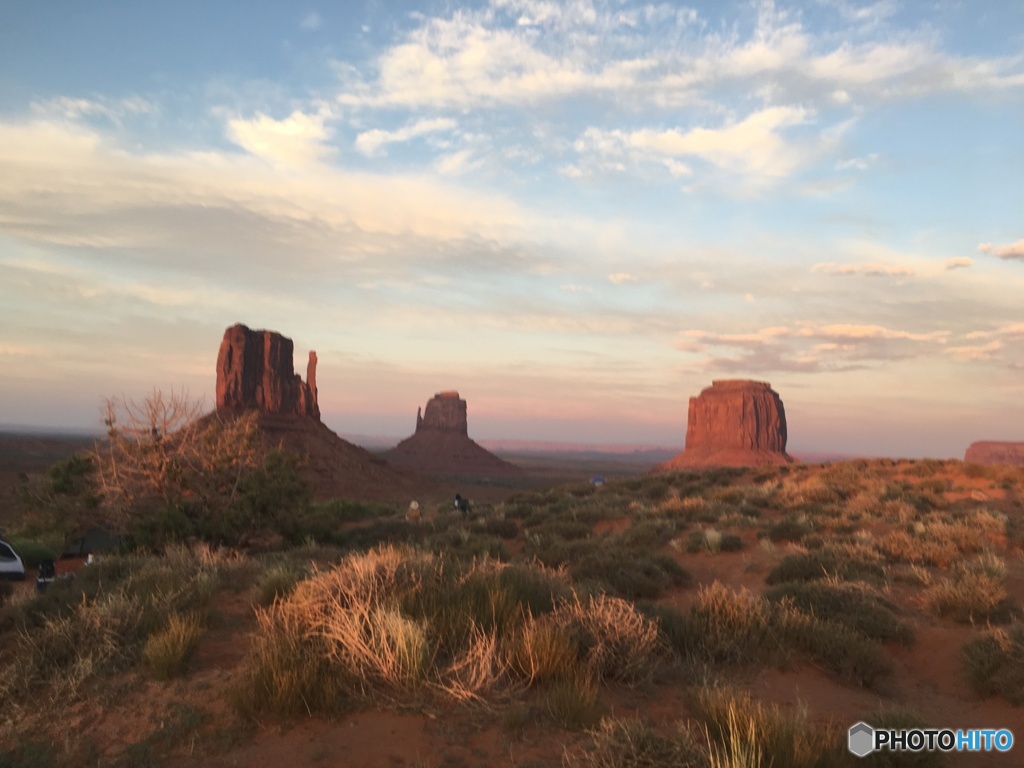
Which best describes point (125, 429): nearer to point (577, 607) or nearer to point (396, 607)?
point (396, 607)

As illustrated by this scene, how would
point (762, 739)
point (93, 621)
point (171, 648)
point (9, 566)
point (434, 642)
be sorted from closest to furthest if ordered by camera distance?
point (762, 739) < point (434, 642) < point (171, 648) < point (93, 621) < point (9, 566)

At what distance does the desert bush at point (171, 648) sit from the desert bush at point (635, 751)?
353 centimetres

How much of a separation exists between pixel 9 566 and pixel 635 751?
15.1m

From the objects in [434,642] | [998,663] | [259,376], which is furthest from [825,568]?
[259,376]

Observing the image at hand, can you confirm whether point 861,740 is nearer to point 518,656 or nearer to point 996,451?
point 518,656

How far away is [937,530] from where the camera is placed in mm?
13461

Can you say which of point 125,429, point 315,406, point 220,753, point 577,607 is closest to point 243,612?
point 220,753

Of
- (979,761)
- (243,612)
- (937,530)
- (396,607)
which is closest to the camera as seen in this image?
(979,761)

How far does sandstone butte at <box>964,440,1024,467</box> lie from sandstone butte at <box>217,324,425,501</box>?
4587 inches

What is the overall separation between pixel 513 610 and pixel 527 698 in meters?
1.15

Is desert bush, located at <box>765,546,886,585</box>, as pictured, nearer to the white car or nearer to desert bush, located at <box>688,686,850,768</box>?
desert bush, located at <box>688,686,850,768</box>

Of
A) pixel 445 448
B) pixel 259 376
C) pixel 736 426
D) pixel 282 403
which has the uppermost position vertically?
pixel 259 376

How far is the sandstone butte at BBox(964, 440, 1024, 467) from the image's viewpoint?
123m

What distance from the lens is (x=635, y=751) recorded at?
3.69 metres
